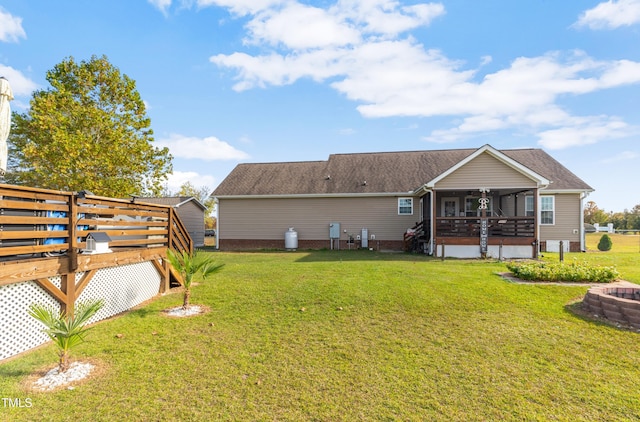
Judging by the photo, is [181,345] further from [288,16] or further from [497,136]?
[497,136]

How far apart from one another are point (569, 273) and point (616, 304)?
3.13 meters

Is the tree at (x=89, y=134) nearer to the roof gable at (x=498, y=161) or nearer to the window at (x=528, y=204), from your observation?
the roof gable at (x=498, y=161)

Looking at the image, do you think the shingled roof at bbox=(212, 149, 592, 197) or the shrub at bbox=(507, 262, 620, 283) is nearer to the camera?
the shrub at bbox=(507, 262, 620, 283)

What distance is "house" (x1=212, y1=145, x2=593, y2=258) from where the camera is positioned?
13.9 m

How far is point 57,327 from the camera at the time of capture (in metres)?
3.46

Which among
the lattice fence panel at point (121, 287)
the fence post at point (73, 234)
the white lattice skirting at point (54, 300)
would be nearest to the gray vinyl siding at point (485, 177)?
the lattice fence panel at point (121, 287)

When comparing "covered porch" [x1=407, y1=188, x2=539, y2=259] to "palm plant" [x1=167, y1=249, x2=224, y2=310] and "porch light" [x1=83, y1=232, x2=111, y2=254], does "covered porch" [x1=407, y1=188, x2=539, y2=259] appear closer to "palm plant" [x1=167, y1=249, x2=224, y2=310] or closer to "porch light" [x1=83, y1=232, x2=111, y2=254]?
"palm plant" [x1=167, y1=249, x2=224, y2=310]

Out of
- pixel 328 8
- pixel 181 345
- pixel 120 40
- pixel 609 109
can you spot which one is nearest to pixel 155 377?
pixel 181 345

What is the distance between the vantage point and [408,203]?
59.3 feet

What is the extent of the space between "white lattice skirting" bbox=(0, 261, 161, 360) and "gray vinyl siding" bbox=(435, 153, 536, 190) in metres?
12.2

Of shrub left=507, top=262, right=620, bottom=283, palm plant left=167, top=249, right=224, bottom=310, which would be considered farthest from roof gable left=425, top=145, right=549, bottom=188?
palm plant left=167, top=249, right=224, bottom=310

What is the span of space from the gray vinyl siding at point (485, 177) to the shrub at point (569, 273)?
6006 mm

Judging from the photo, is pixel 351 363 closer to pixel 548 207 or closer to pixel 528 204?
pixel 528 204

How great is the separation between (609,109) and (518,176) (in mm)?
6375
